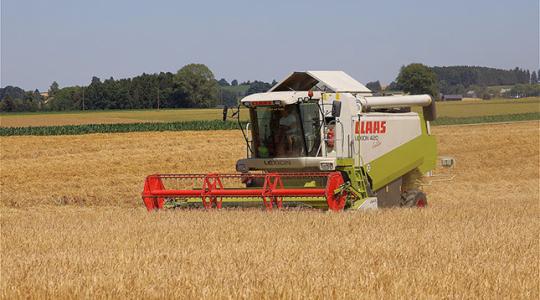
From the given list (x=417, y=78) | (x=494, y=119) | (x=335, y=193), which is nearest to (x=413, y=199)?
(x=335, y=193)

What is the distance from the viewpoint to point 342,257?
8.98 m

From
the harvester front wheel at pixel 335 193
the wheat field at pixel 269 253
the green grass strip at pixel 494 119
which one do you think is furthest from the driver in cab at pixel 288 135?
the green grass strip at pixel 494 119

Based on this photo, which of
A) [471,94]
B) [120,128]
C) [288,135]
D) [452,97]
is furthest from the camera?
[471,94]

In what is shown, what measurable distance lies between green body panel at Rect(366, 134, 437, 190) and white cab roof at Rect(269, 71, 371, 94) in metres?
1.21

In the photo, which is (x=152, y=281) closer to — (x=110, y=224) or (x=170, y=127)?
(x=110, y=224)

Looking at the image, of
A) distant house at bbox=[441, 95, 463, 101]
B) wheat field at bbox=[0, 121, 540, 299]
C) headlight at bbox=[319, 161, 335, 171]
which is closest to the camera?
wheat field at bbox=[0, 121, 540, 299]

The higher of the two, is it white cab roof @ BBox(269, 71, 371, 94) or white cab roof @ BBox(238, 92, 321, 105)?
white cab roof @ BBox(269, 71, 371, 94)

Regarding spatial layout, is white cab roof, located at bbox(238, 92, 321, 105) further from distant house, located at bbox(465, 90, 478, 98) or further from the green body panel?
distant house, located at bbox(465, 90, 478, 98)

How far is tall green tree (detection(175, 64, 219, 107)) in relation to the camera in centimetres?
6956

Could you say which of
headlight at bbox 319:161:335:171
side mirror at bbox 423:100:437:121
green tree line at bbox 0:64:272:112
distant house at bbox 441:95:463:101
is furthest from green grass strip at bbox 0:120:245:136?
distant house at bbox 441:95:463:101

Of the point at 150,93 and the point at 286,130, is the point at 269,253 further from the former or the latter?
the point at 150,93

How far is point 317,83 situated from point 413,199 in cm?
270

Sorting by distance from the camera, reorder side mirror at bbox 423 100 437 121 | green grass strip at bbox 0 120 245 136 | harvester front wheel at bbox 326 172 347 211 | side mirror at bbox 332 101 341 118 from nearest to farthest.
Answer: harvester front wheel at bbox 326 172 347 211, side mirror at bbox 332 101 341 118, side mirror at bbox 423 100 437 121, green grass strip at bbox 0 120 245 136

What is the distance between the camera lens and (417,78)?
6056 centimetres
